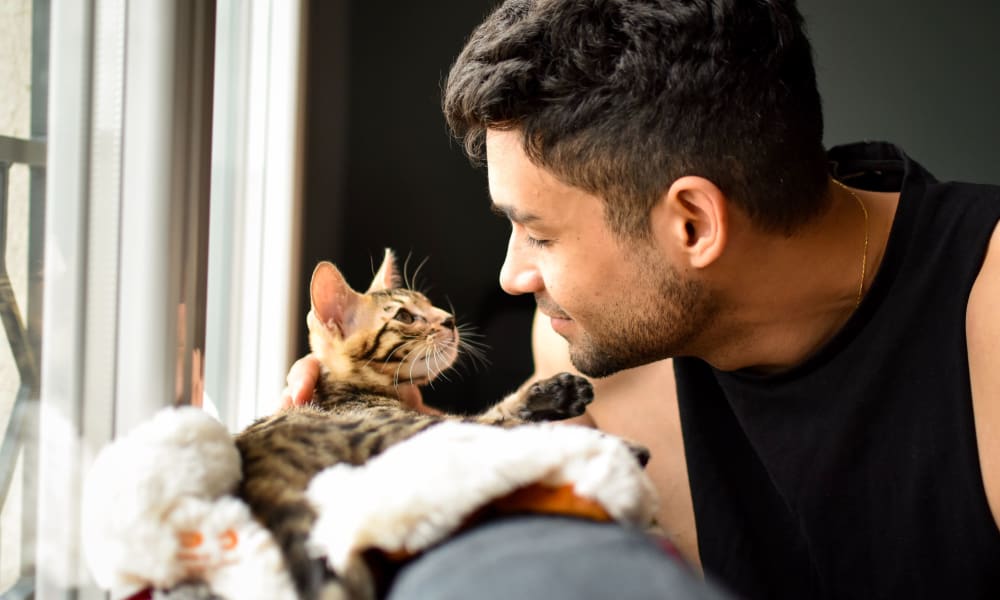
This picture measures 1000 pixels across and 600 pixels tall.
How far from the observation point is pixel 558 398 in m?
1.21

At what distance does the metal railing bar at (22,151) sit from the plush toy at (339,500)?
0.43 metres

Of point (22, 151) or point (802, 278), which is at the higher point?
point (22, 151)

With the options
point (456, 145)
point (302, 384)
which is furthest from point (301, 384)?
point (456, 145)

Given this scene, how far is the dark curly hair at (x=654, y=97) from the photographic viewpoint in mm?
925

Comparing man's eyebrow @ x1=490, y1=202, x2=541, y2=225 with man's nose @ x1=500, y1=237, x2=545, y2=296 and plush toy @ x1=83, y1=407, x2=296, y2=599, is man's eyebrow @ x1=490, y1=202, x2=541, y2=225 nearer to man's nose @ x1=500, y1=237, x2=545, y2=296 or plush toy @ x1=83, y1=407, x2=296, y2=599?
man's nose @ x1=500, y1=237, x2=545, y2=296

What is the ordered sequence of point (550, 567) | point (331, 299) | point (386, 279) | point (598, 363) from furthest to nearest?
point (386, 279)
point (331, 299)
point (598, 363)
point (550, 567)

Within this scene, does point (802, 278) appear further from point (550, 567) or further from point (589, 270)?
point (550, 567)

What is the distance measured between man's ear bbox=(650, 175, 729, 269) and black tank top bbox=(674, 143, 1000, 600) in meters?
0.22

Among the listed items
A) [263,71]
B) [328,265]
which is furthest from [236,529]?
[263,71]

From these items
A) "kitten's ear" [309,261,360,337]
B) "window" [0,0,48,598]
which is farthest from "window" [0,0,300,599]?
"kitten's ear" [309,261,360,337]

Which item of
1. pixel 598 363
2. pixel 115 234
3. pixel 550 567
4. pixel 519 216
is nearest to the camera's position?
pixel 550 567

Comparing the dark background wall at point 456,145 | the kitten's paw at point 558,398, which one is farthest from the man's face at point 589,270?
the dark background wall at point 456,145

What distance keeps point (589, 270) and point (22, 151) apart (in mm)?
658

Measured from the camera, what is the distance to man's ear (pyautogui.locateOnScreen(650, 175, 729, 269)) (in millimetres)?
951
